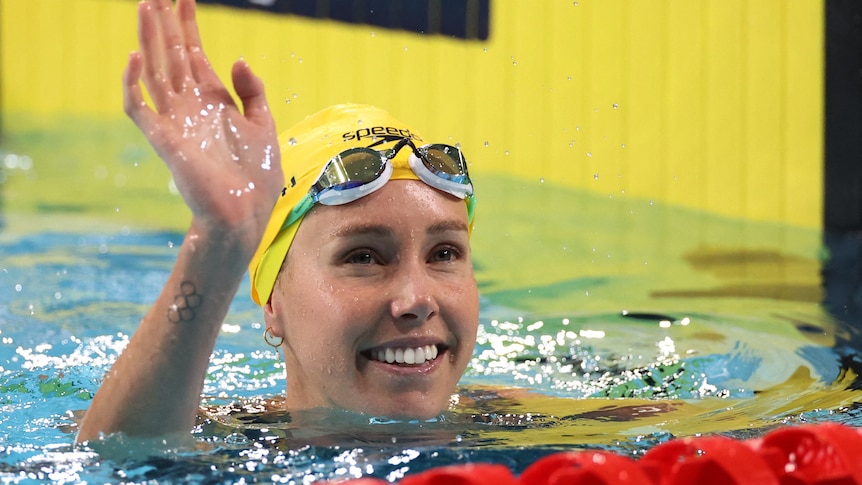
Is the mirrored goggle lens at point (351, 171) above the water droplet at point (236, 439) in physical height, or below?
above

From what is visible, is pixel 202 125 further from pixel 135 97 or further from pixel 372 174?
pixel 372 174

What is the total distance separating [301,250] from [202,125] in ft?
2.18

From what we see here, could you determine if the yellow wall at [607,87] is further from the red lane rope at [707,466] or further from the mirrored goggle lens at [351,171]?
the red lane rope at [707,466]

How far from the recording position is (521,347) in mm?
4121

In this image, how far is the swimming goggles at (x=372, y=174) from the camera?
2.46 metres

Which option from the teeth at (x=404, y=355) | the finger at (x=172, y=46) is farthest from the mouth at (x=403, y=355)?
the finger at (x=172, y=46)

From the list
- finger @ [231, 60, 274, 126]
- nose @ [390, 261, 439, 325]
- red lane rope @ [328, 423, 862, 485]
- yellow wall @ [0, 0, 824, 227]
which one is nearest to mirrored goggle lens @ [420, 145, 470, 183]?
nose @ [390, 261, 439, 325]

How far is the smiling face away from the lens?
2.37m

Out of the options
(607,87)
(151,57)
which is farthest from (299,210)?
(607,87)

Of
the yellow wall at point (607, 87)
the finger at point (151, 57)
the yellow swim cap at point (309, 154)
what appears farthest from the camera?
the yellow wall at point (607, 87)

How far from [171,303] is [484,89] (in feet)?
18.1

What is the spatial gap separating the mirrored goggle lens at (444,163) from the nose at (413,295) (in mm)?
254

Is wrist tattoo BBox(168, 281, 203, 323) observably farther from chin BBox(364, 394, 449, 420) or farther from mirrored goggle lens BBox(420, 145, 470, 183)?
mirrored goggle lens BBox(420, 145, 470, 183)

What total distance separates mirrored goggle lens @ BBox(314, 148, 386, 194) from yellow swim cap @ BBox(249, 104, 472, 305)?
0.05 metres
